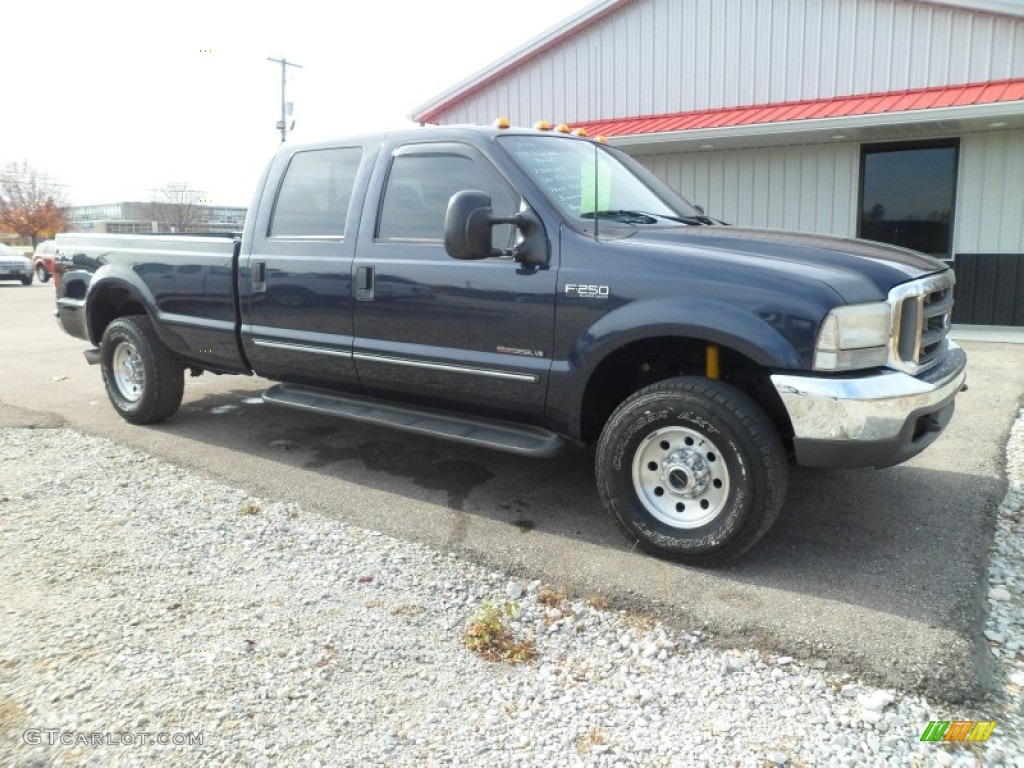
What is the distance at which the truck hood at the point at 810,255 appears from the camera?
3.32 m

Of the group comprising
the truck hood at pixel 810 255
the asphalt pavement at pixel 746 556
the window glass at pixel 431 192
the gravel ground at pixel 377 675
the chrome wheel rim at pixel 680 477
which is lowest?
the gravel ground at pixel 377 675

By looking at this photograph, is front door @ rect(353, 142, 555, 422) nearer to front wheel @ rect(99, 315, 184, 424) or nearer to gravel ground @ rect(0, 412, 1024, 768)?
gravel ground @ rect(0, 412, 1024, 768)

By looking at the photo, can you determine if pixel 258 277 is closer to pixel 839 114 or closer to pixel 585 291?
pixel 585 291

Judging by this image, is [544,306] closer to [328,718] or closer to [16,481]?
[328,718]

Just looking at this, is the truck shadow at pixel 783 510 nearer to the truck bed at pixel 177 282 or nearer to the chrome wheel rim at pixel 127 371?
the chrome wheel rim at pixel 127 371

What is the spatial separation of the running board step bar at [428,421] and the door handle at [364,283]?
674 millimetres

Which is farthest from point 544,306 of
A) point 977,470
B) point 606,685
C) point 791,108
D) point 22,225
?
point 22,225

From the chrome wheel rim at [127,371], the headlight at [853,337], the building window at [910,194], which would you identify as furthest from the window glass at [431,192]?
the building window at [910,194]

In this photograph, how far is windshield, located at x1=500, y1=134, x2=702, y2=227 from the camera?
418 cm

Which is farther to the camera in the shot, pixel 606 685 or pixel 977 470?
pixel 977 470

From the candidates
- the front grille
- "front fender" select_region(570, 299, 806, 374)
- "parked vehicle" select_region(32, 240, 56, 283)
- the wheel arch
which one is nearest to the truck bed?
the wheel arch

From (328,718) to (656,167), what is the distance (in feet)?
37.5

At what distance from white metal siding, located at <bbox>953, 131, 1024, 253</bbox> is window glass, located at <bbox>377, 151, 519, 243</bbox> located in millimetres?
8745

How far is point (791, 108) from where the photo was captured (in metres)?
11.1
